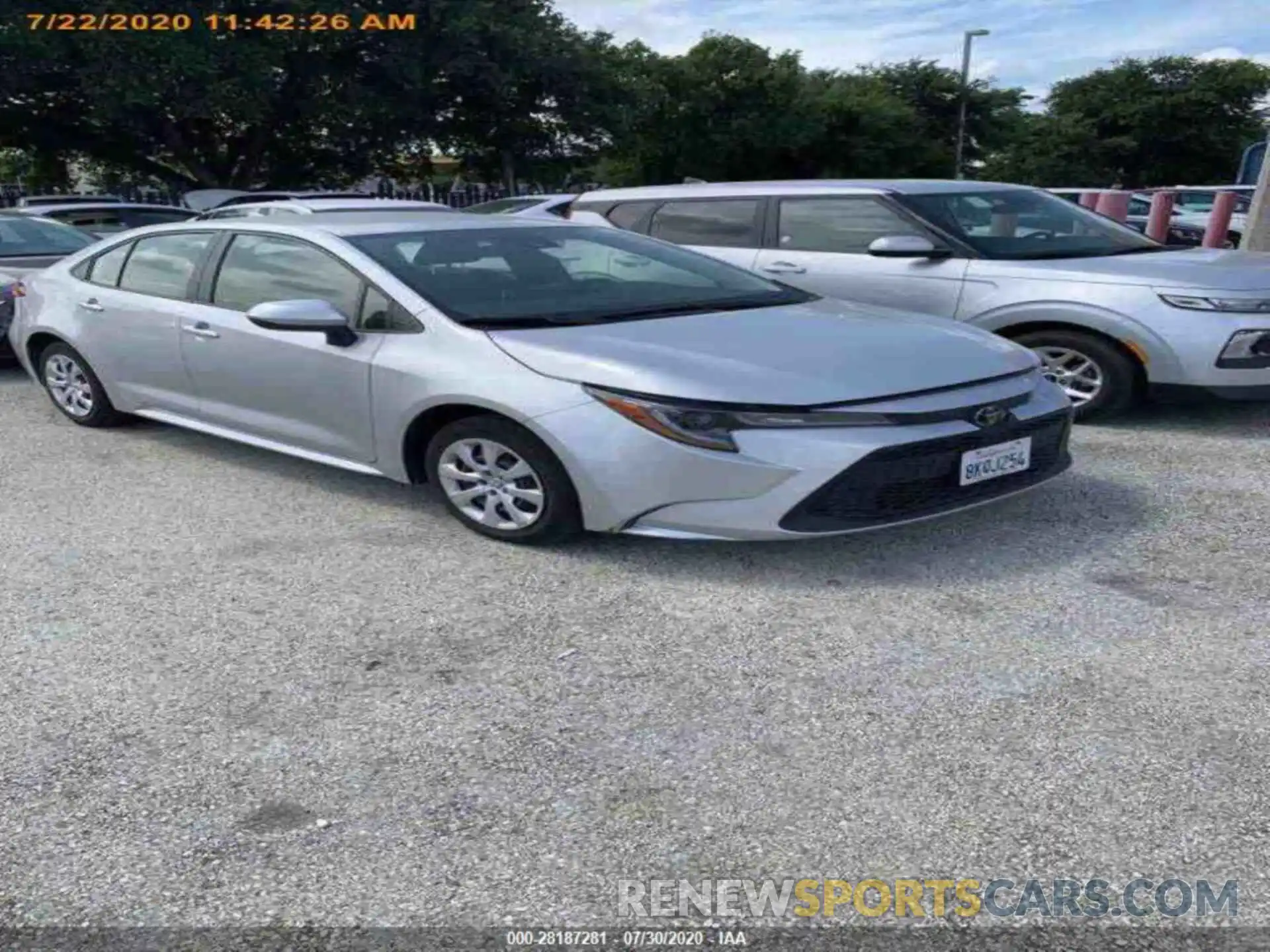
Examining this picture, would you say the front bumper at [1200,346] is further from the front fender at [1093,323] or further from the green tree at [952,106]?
the green tree at [952,106]

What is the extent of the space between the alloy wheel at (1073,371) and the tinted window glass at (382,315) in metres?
3.51

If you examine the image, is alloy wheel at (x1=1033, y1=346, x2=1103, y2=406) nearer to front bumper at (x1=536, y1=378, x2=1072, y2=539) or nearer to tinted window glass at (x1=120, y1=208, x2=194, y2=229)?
front bumper at (x1=536, y1=378, x2=1072, y2=539)

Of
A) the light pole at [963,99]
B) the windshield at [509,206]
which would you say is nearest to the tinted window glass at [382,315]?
the windshield at [509,206]

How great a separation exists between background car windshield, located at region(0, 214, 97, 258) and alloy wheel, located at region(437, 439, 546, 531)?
6160mm

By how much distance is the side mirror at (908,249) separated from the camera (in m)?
6.29

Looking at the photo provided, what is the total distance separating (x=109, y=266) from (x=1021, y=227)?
5.19m

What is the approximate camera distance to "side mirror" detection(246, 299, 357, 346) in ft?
14.0

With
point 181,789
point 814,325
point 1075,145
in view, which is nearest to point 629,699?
point 181,789

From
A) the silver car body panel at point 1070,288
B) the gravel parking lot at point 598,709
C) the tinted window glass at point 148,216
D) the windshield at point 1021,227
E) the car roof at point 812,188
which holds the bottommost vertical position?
the gravel parking lot at point 598,709

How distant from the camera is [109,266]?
576 cm

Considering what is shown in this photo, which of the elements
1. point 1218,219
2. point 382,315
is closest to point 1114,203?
point 1218,219

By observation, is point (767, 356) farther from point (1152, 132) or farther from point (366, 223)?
point (1152, 132)

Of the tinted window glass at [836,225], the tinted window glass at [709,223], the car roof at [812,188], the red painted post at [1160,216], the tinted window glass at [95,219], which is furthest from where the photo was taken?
the red painted post at [1160,216]

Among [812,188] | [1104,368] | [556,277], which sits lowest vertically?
[1104,368]
